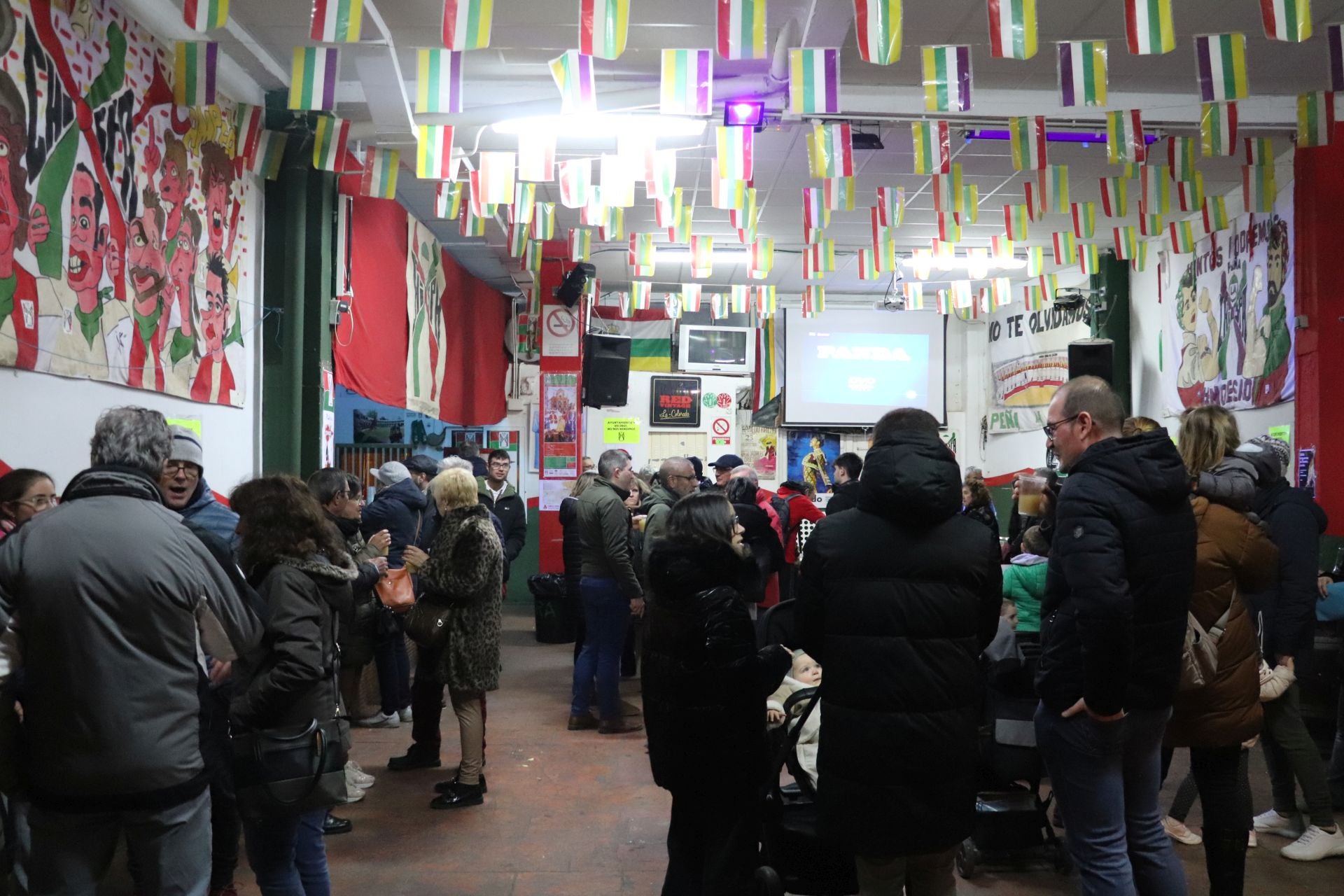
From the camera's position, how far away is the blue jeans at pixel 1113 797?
253 centimetres

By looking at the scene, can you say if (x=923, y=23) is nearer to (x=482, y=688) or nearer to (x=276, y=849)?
(x=482, y=688)

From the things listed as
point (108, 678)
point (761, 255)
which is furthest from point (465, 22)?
point (761, 255)

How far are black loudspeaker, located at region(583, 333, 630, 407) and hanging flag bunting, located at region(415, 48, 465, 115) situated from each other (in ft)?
21.2

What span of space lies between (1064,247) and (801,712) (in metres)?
7.87

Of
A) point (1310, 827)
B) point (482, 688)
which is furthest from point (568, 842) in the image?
point (1310, 827)

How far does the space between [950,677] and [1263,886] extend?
7.17 ft

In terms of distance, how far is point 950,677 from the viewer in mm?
2367

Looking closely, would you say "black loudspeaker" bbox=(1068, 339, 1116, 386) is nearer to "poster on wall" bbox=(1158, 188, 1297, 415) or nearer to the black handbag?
"poster on wall" bbox=(1158, 188, 1297, 415)

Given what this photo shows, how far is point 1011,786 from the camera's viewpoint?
385cm

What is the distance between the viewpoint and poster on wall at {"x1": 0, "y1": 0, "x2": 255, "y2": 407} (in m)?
3.92

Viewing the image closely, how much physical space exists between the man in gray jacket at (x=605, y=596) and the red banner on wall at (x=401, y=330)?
2.36 meters

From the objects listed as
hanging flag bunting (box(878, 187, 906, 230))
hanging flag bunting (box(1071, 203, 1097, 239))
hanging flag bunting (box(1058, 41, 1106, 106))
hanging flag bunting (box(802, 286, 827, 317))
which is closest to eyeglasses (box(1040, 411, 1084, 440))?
hanging flag bunting (box(1058, 41, 1106, 106))

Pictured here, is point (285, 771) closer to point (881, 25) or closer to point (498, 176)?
point (881, 25)

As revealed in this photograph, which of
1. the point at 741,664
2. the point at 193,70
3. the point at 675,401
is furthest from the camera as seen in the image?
the point at 675,401
